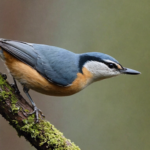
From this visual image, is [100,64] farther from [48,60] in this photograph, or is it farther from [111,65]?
[48,60]

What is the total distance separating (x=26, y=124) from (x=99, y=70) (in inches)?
39.1

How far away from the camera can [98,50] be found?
4.62 metres

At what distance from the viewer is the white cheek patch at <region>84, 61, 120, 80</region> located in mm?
2416

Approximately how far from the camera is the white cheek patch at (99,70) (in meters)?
2.42

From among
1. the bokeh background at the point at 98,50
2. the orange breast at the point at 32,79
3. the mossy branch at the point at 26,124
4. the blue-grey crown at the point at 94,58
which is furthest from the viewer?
the bokeh background at the point at 98,50

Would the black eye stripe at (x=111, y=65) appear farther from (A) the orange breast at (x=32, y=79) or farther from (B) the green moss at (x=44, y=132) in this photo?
(B) the green moss at (x=44, y=132)

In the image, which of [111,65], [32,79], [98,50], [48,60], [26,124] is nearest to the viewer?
[26,124]

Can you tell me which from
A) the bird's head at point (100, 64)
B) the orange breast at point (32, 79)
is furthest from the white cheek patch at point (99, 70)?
the orange breast at point (32, 79)

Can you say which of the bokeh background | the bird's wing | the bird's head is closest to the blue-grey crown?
the bird's head

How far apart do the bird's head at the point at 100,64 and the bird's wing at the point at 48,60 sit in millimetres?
144

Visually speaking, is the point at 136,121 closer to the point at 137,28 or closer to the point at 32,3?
the point at 137,28

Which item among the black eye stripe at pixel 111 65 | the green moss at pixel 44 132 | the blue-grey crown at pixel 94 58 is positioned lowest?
the green moss at pixel 44 132

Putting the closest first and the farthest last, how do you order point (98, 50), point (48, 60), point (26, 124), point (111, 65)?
point (26, 124), point (48, 60), point (111, 65), point (98, 50)

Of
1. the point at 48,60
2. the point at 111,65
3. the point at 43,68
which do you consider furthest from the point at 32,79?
the point at 111,65
